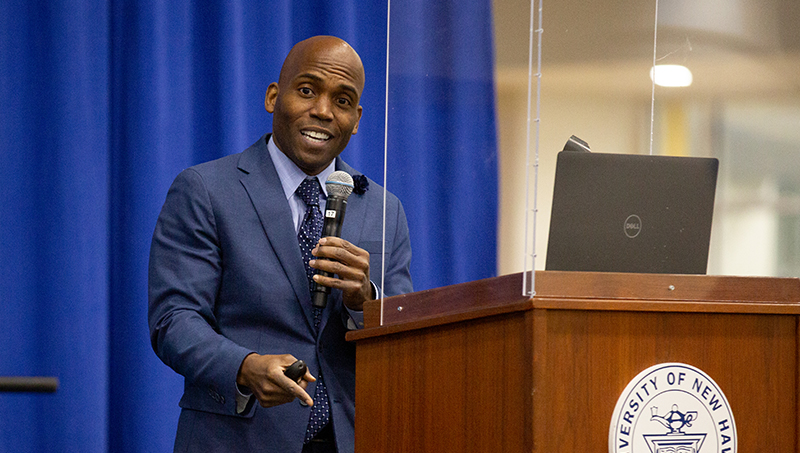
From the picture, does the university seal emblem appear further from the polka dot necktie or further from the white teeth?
the white teeth

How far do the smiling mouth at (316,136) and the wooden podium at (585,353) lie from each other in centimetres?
83

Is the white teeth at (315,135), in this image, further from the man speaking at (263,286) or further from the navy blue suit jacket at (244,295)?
the navy blue suit jacket at (244,295)

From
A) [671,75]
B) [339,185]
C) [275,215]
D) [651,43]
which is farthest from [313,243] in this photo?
[671,75]

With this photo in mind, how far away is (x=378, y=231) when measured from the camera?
1902 mm

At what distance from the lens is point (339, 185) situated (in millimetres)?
1673

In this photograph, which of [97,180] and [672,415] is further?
[97,180]

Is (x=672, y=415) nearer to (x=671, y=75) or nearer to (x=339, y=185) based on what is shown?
(x=339, y=185)

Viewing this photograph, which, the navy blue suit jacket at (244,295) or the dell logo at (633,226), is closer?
the dell logo at (633,226)

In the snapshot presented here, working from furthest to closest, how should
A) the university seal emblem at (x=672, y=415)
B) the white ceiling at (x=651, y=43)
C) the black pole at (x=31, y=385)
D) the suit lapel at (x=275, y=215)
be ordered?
the suit lapel at (x=275, y=215)
the white ceiling at (x=651, y=43)
the university seal emblem at (x=672, y=415)
the black pole at (x=31, y=385)

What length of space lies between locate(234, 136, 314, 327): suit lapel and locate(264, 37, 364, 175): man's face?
8cm

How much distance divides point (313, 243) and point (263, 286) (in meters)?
0.15

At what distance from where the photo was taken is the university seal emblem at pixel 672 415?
3.38 ft

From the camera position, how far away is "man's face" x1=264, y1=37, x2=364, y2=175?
1959 millimetres

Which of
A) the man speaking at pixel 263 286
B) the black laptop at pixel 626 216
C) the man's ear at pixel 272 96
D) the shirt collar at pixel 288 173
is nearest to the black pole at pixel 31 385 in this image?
the black laptop at pixel 626 216
